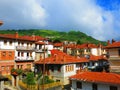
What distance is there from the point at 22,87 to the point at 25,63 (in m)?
17.7

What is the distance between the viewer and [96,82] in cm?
3772

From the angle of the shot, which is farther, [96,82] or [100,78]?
[100,78]

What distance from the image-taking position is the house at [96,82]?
36.0 meters

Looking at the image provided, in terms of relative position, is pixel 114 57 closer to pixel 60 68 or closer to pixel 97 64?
pixel 60 68

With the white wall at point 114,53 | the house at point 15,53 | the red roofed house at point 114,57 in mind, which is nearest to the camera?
the red roofed house at point 114,57

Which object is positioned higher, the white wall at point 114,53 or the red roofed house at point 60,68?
the white wall at point 114,53

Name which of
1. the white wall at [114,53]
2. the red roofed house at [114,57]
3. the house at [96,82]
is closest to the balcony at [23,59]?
the house at [96,82]

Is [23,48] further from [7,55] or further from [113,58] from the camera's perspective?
[113,58]

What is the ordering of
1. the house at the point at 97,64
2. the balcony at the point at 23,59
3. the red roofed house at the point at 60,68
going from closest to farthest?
the red roofed house at the point at 60,68 → the balcony at the point at 23,59 → the house at the point at 97,64

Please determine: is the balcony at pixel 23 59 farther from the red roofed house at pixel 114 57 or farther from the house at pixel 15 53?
the red roofed house at pixel 114 57

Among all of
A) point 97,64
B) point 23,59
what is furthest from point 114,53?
point 97,64

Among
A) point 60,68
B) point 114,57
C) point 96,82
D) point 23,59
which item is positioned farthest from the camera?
point 23,59

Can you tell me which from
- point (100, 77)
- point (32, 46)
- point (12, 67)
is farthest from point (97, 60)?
point (100, 77)

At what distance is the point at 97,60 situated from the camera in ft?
237
